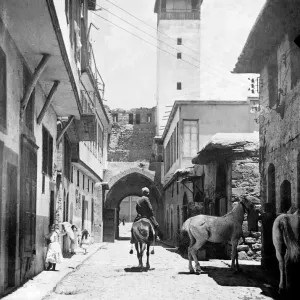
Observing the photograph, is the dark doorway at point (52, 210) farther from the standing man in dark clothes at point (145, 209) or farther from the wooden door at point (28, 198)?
the wooden door at point (28, 198)

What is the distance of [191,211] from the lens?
17.9 meters

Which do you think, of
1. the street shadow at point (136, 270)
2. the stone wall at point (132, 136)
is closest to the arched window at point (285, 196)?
the street shadow at point (136, 270)

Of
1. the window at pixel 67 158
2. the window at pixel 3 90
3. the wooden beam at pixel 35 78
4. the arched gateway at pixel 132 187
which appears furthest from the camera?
the arched gateway at pixel 132 187

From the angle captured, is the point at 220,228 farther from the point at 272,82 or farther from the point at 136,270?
the point at 272,82

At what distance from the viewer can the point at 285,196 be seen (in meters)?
11.5

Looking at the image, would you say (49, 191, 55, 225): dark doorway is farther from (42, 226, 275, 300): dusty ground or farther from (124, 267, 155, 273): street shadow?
(124, 267, 155, 273): street shadow

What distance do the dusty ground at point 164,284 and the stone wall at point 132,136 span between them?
123 ft

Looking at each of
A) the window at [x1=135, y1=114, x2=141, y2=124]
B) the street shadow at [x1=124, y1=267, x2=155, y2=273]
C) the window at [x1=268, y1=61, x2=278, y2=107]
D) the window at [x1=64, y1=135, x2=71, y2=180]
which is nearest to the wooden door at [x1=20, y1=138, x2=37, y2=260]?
the street shadow at [x1=124, y1=267, x2=155, y2=273]

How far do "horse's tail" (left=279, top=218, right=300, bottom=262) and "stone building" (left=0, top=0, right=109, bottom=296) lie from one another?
408 centimetres

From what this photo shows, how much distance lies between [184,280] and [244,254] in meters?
5.25

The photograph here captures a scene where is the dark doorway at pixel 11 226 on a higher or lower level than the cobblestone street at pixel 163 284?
higher

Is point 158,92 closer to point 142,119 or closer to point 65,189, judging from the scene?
point 142,119

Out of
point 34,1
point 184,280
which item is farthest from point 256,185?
point 34,1

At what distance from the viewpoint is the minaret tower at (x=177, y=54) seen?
44688 millimetres
